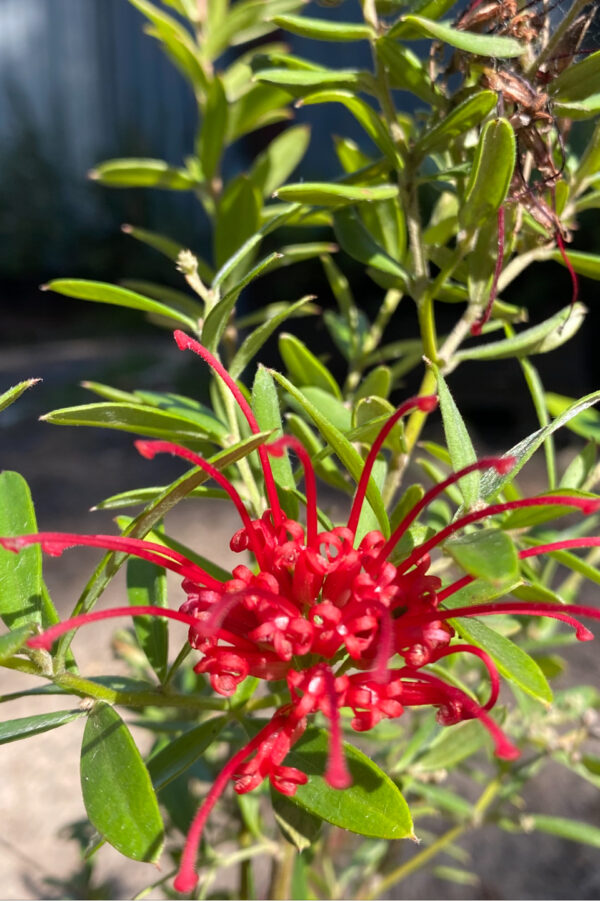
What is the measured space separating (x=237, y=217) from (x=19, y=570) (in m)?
0.29

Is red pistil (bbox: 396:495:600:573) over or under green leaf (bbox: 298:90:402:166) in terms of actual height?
under

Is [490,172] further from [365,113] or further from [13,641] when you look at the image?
[13,641]

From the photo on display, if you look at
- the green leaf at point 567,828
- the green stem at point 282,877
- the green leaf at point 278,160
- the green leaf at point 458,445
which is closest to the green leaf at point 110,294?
the green leaf at point 458,445

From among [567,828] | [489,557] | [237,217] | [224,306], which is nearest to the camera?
[489,557]

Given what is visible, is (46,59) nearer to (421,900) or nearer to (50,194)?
(50,194)

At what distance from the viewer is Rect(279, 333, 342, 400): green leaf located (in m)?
0.39

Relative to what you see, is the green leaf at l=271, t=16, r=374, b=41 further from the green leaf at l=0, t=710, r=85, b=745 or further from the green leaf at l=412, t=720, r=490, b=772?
the green leaf at l=412, t=720, r=490, b=772

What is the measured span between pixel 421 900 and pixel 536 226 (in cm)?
86

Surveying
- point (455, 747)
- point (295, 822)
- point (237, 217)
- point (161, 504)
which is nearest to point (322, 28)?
point (237, 217)

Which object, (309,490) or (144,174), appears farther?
(144,174)

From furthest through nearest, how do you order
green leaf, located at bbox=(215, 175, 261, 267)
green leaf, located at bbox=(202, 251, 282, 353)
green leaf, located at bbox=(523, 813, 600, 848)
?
green leaf, located at bbox=(523, 813, 600, 848)
green leaf, located at bbox=(215, 175, 261, 267)
green leaf, located at bbox=(202, 251, 282, 353)

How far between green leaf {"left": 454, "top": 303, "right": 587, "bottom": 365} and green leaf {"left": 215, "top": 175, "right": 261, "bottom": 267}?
178 mm

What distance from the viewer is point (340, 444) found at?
10.8 inches

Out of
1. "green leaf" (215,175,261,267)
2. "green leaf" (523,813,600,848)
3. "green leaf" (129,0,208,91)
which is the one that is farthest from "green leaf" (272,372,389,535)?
"green leaf" (523,813,600,848)
